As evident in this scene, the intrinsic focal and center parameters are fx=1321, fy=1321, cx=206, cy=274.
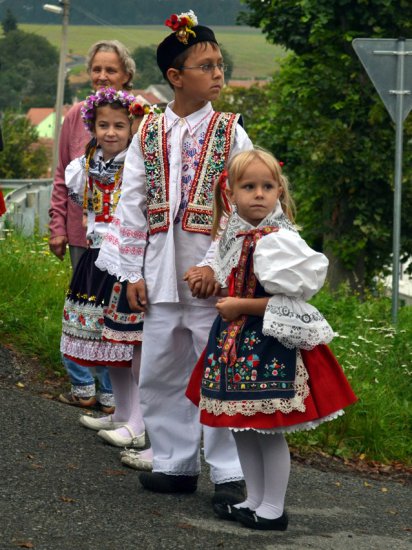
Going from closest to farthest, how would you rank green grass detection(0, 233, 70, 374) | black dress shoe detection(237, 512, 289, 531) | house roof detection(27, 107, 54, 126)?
black dress shoe detection(237, 512, 289, 531), green grass detection(0, 233, 70, 374), house roof detection(27, 107, 54, 126)

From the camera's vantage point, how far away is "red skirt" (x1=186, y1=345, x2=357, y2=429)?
4824 millimetres

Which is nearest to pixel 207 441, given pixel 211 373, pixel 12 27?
pixel 211 373

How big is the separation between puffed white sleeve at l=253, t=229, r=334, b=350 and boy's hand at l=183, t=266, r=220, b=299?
38cm

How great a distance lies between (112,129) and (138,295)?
1.28 metres

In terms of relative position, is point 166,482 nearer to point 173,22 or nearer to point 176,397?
point 176,397

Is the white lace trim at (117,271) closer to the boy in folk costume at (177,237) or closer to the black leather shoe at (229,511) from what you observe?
the boy in folk costume at (177,237)

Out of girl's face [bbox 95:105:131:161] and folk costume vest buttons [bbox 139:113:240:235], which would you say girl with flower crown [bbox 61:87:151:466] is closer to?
girl's face [bbox 95:105:131:161]

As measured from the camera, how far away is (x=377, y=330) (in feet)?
32.8

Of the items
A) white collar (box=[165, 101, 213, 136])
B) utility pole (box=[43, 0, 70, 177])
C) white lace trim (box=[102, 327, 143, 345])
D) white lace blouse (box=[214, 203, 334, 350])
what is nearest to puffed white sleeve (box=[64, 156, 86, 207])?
white lace trim (box=[102, 327, 143, 345])

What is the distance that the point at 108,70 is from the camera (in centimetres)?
715

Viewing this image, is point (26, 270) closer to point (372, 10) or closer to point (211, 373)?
point (211, 373)

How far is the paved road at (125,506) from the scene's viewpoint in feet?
15.6

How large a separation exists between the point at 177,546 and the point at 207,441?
82 centimetres

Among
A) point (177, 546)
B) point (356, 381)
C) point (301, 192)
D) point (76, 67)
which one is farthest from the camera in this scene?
point (76, 67)
